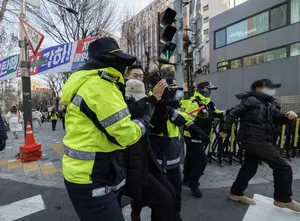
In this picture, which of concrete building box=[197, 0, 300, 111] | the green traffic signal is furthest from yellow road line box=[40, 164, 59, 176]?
concrete building box=[197, 0, 300, 111]

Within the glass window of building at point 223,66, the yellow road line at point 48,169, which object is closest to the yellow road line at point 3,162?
the yellow road line at point 48,169

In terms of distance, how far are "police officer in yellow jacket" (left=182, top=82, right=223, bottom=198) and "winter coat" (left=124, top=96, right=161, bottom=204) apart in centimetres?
182

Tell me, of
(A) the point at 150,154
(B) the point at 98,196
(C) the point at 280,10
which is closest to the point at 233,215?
(A) the point at 150,154

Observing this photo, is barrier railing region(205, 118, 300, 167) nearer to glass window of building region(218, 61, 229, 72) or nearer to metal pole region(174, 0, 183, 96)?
metal pole region(174, 0, 183, 96)

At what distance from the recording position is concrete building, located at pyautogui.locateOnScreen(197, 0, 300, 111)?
48.0ft

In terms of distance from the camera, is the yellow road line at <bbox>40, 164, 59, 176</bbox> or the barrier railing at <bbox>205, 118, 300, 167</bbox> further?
the barrier railing at <bbox>205, 118, 300, 167</bbox>

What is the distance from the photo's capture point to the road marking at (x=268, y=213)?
A: 302 centimetres

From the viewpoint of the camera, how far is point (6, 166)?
5.75 metres

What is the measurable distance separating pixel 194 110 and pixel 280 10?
15.9m

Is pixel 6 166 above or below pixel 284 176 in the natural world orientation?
below

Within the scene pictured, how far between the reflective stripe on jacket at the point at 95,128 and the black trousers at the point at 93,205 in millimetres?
60

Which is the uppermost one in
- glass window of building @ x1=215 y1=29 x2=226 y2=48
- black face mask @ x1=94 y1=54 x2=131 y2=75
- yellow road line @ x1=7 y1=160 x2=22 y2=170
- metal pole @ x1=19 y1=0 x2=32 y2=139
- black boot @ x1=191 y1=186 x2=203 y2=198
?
glass window of building @ x1=215 y1=29 x2=226 y2=48

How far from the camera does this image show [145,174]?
195cm

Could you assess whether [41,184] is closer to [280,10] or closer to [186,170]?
[186,170]
